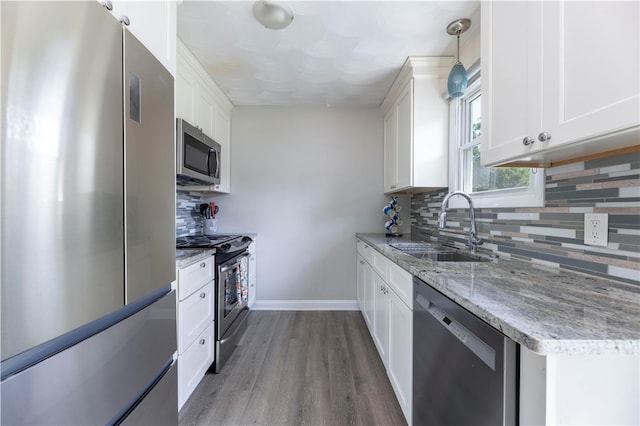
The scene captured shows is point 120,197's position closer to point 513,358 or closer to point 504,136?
point 513,358

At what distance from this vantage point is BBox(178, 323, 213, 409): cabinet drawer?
1391 millimetres

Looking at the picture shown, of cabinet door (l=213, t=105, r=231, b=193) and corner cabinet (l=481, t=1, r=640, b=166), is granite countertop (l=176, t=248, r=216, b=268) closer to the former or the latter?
cabinet door (l=213, t=105, r=231, b=193)

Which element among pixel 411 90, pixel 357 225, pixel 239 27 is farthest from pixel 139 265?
pixel 357 225

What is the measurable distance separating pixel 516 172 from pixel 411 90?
1.09m

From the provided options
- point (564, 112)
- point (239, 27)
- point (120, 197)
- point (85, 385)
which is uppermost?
point (239, 27)

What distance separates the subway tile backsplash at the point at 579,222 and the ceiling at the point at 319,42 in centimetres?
120

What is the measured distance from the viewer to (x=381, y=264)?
1.82 meters

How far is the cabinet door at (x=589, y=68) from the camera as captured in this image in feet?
2.04

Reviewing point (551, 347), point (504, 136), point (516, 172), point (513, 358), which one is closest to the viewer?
point (551, 347)

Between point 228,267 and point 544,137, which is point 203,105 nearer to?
point 228,267

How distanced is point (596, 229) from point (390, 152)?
1.93 meters

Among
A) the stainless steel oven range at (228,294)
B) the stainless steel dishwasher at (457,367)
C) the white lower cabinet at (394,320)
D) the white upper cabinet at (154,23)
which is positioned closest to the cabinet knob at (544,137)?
the stainless steel dishwasher at (457,367)

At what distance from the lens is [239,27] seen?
1.67m

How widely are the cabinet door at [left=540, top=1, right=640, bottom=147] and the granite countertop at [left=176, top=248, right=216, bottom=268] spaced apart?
66.6 inches
